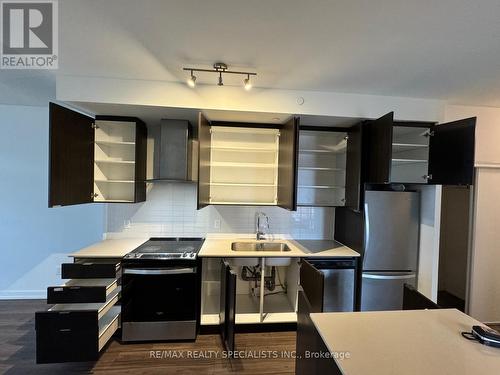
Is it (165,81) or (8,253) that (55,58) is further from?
(8,253)

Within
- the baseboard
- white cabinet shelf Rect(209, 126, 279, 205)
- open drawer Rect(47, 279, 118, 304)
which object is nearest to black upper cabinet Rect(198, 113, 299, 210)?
white cabinet shelf Rect(209, 126, 279, 205)

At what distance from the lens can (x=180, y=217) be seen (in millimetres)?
3172

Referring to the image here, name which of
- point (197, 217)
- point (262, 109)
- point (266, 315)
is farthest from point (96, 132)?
point (266, 315)

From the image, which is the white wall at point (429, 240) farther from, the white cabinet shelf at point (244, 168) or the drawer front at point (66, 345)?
the drawer front at point (66, 345)

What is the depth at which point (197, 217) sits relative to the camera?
10.5 ft

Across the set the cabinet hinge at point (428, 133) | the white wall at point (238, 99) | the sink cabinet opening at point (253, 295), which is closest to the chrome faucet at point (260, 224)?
the sink cabinet opening at point (253, 295)

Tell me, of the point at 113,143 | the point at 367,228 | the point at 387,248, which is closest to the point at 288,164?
the point at 367,228

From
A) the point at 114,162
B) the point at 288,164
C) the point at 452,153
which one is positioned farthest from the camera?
the point at 114,162

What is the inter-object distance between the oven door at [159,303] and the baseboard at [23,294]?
5.96 ft

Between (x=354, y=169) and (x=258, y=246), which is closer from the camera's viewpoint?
(x=354, y=169)

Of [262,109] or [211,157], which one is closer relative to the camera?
[262,109]

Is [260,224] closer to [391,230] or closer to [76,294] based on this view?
[391,230]

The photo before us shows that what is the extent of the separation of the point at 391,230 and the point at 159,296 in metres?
2.52

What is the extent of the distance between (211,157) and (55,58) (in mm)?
1739
